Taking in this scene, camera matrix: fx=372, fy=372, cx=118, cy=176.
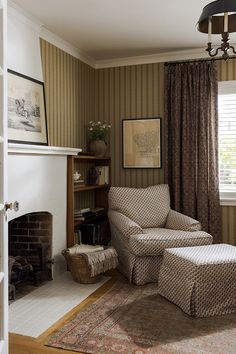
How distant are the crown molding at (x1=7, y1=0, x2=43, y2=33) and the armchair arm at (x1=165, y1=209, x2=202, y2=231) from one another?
2403mm

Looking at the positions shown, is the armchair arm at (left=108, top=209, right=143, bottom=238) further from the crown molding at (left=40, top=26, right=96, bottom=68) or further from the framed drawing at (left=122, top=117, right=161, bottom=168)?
the crown molding at (left=40, top=26, right=96, bottom=68)

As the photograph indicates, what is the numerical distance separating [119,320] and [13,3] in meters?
2.75

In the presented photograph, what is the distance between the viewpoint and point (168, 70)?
460 centimetres

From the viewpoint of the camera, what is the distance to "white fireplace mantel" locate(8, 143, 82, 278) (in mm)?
3104

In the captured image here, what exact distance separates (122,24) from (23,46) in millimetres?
1008

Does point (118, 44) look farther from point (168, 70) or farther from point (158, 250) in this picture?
point (158, 250)

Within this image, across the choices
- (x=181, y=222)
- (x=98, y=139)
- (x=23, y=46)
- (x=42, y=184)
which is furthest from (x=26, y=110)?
(x=181, y=222)

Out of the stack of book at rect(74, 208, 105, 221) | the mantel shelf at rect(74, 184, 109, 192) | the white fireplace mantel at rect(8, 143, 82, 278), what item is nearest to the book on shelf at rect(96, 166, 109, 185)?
the mantel shelf at rect(74, 184, 109, 192)

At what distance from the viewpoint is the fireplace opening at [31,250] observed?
3.40 m

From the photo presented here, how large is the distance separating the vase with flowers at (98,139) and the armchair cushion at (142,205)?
0.66m

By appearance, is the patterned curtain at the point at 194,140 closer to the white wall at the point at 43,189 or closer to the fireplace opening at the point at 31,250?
the white wall at the point at 43,189

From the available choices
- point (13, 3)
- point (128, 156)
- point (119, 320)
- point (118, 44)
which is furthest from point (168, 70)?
point (119, 320)

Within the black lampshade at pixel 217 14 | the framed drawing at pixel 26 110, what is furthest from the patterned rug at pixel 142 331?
the black lampshade at pixel 217 14

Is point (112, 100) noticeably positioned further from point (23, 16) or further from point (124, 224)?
point (124, 224)
